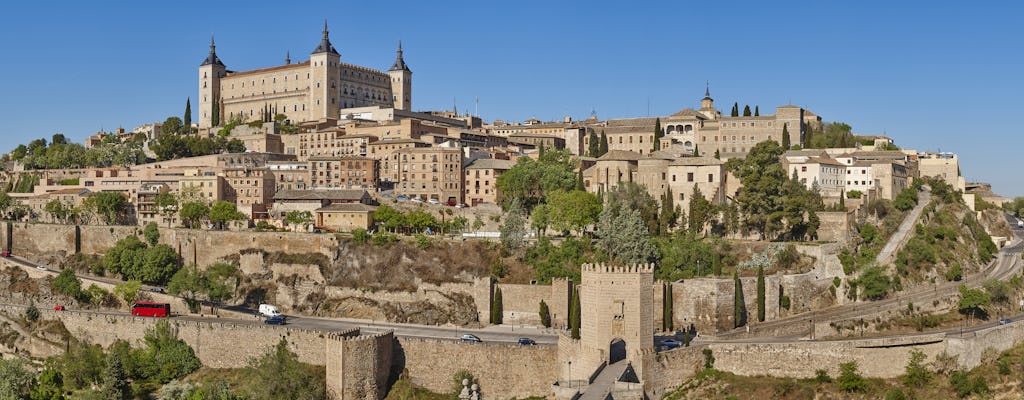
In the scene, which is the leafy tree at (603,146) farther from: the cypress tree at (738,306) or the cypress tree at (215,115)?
the cypress tree at (215,115)

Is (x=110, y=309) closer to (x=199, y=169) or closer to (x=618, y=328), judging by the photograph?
(x=199, y=169)

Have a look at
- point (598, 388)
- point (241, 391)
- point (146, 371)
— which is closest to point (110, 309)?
point (146, 371)

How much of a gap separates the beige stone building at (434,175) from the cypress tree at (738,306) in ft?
116

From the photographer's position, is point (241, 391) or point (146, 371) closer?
point (241, 391)

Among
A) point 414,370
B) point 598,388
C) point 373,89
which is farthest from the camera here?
point 373,89

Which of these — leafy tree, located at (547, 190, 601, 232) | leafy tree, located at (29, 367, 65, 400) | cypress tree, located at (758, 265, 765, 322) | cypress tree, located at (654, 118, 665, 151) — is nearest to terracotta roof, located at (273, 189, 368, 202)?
leafy tree, located at (547, 190, 601, 232)

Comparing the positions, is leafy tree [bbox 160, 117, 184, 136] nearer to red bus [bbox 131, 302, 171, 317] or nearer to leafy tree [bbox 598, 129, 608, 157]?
leafy tree [bbox 598, 129, 608, 157]

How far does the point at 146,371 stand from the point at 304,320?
10.5 m

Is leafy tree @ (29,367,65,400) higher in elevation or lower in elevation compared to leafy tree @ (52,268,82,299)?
lower

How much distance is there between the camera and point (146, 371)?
160ft

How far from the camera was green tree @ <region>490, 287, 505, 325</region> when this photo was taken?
55.3m

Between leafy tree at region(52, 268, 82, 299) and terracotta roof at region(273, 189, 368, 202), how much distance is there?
17732 millimetres

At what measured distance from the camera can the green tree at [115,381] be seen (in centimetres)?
4588

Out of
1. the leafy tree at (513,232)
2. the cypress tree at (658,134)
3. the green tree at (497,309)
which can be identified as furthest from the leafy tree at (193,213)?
the cypress tree at (658,134)
